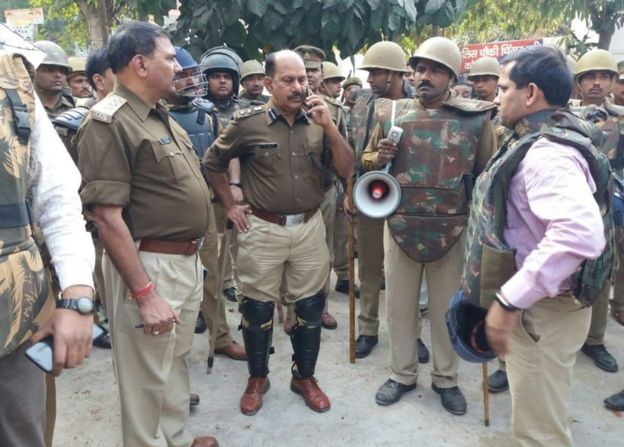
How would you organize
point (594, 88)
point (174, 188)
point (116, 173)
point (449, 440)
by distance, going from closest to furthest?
point (116, 173) → point (174, 188) → point (449, 440) → point (594, 88)

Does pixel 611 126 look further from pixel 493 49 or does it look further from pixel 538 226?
pixel 493 49

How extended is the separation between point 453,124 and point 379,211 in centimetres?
69

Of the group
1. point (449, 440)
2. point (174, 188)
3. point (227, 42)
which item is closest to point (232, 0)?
point (227, 42)

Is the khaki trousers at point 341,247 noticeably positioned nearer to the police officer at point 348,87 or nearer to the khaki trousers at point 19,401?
the police officer at point 348,87

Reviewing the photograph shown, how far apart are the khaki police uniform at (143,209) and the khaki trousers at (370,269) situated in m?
1.96

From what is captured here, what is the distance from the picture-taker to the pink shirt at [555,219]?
70.1 inches

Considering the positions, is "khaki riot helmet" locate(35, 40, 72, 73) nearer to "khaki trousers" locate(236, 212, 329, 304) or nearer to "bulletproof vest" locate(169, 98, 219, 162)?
"bulletproof vest" locate(169, 98, 219, 162)

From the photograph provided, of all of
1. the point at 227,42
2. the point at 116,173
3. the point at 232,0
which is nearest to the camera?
the point at 116,173

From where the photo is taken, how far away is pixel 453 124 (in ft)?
10.6

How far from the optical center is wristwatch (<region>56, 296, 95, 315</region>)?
147 cm

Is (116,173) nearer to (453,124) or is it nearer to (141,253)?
(141,253)

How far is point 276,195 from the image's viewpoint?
10.6 feet

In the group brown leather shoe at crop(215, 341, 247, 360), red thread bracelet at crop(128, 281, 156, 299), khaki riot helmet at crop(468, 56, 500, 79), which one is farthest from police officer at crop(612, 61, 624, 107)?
red thread bracelet at crop(128, 281, 156, 299)

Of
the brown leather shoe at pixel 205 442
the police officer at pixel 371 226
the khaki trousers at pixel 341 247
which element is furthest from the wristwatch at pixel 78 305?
the khaki trousers at pixel 341 247
